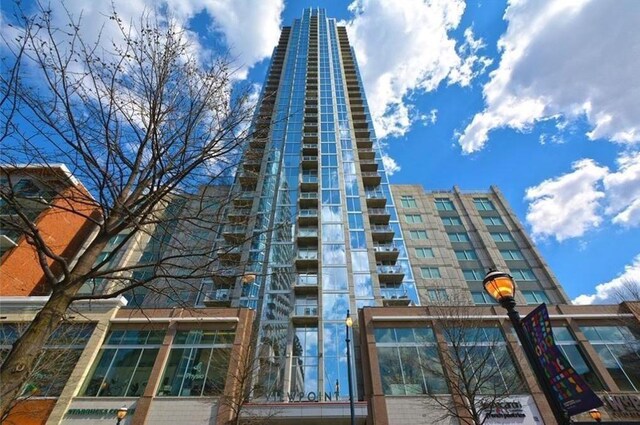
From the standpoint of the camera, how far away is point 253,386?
18.4 metres

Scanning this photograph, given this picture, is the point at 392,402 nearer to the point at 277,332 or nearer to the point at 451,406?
the point at 451,406

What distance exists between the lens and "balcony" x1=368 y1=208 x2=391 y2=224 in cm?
3562

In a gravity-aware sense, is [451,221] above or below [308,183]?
below

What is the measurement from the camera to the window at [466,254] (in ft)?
120

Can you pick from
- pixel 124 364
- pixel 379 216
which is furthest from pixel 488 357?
pixel 124 364

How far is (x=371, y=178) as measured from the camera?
4003cm

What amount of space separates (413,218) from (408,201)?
2.99 metres

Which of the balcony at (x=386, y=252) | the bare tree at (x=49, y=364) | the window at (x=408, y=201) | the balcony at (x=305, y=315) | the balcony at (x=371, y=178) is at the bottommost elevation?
the bare tree at (x=49, y=364)

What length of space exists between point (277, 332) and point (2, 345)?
1722cm

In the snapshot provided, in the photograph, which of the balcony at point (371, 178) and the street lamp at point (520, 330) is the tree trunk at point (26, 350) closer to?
the street lamp at point (520, 330)

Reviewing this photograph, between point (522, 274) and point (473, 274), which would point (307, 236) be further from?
point (522, 274)

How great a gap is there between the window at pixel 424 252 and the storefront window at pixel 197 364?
23061 millimetres

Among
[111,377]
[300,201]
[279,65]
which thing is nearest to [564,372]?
[111,377]

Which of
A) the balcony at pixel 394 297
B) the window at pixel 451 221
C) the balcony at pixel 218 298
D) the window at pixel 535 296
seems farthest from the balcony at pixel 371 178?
the balcony at pixel 218 298
